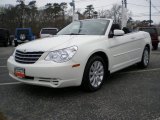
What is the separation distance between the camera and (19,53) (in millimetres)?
5574

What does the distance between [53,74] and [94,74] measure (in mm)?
1064

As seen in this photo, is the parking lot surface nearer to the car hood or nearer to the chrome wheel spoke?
the chrome wheel spoke

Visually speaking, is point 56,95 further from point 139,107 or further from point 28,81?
point 139,107

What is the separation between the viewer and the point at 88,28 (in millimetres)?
6609

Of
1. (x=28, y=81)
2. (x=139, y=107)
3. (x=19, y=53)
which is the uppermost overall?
(x=19, y=53)

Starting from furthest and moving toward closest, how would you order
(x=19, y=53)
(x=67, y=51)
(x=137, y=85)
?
(x=137, y=85) < (x=19, y=53) < (x=67, y=51)

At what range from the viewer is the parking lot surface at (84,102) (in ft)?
14.0

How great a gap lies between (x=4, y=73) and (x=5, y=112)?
352cm

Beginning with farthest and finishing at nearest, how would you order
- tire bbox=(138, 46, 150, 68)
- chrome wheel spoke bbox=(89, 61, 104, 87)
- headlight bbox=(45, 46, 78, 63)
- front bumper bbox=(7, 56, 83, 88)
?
tire bbox=(138, 46, 150, 68) < chrome wheel spoke bbox=(89, 61, 104, 87) < headlight bbox=(45, 46, 78, 63) < front bumper bbox=(7, 56, 83, 88)

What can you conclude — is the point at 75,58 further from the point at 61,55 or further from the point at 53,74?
the point at 53,74

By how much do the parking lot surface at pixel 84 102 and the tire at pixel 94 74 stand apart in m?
0.15

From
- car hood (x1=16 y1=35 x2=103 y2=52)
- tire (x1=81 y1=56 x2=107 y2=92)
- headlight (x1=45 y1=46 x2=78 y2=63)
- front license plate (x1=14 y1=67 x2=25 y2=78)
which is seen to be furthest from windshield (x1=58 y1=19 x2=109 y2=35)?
front license plate (x1=14 y1=67 x2=25 y2=78)

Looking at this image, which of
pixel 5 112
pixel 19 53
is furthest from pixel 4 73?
pixel 5 112

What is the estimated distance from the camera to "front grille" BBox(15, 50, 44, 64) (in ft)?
17.0
